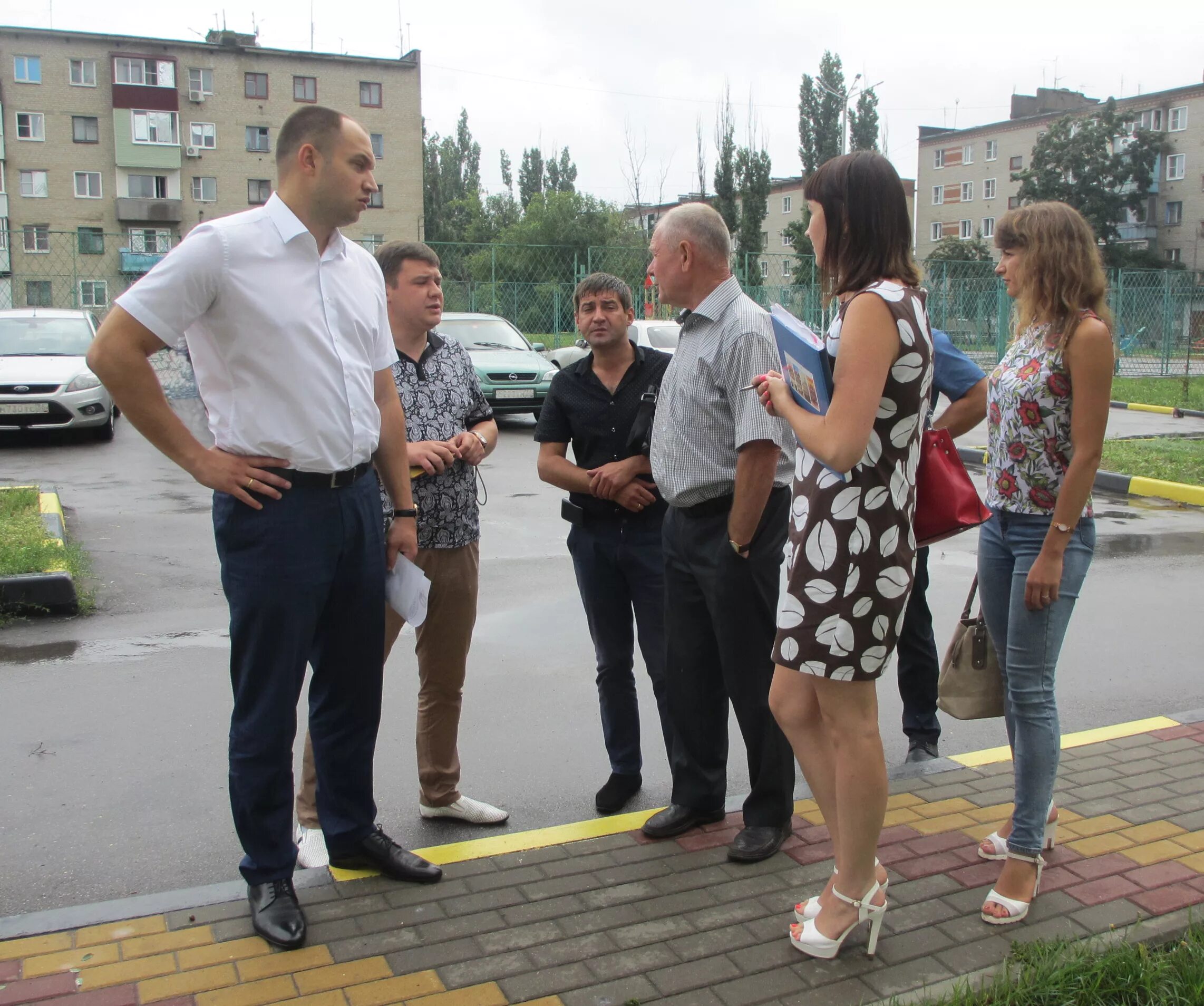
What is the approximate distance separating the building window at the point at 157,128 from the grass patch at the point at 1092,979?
64444 mm

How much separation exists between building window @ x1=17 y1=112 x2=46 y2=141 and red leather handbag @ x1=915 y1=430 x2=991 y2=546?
214 feet

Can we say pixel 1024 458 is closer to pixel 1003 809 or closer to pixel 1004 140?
pixel 1003 809

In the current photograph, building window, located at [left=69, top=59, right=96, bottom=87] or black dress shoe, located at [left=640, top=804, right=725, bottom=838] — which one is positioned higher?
building window, located at [left=69, top=59, right=96, bottom=87]

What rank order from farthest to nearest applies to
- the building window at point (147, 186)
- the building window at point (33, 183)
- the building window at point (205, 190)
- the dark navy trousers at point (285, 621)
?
the building window at point (205, 190)
the building window at point (147, 186)
the building window at point (33, 183)
the dark navy trousers at point (285, 621)

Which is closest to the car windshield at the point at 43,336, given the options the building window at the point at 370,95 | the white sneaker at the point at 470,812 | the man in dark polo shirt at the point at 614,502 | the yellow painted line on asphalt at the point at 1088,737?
the man in dark polo shirt at the point at 614,502

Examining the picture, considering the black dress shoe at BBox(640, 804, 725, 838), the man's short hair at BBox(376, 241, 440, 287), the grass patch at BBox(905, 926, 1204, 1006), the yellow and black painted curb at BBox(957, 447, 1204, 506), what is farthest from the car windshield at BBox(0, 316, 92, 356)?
the grass patch at BBox(905, 926, 1204, 1006)

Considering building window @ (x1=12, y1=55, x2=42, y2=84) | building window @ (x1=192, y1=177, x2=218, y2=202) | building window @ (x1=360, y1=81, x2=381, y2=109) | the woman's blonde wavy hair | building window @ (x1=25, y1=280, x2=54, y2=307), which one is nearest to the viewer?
the woman's blonde wavy hair

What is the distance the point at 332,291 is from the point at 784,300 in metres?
27.0

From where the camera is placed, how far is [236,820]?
10.3ft

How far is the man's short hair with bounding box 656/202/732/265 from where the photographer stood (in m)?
3.57

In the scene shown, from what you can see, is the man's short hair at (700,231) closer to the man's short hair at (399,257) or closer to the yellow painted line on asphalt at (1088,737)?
the man's short hair at (399,257)

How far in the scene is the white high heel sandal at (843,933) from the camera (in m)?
2.91

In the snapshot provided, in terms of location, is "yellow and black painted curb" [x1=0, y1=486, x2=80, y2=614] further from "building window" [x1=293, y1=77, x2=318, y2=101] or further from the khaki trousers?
"building window" [x1=293, y1=77, x2=318, y2=101]

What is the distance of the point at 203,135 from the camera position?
60.9 meters
